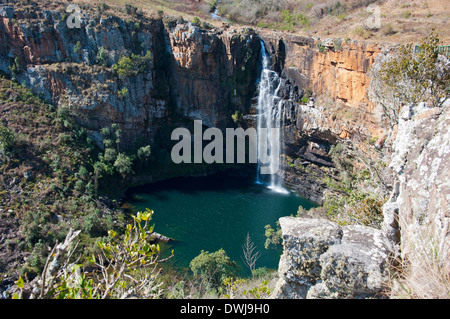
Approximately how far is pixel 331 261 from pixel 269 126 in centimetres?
2784

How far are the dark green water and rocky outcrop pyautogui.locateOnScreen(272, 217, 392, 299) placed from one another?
1553 cm

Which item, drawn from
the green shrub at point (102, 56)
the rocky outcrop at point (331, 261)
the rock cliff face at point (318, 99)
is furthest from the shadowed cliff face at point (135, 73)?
the rocky outcrop at point (331, 261)

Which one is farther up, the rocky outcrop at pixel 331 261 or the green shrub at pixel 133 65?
the green shrub at pixel 133 65

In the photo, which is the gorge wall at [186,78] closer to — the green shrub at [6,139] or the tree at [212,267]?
the green shrub at [6,139]

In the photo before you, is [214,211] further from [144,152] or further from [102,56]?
[102,56]

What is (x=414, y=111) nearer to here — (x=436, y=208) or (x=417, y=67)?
(x=436, y=208)

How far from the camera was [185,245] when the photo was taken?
22719mm

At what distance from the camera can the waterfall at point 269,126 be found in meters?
31.3

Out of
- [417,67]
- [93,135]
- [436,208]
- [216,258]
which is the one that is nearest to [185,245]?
[216,258]

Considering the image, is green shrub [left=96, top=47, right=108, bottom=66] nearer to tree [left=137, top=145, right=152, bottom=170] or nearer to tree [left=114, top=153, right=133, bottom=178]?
tree [left=137, top=145, right=152, bottom=170]

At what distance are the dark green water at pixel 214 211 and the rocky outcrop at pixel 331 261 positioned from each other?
50.9 feet

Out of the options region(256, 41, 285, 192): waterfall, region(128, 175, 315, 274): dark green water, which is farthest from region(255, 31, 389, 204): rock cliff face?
region(128, 175, 315, 274): dark green water

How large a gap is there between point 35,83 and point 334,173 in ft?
87.8

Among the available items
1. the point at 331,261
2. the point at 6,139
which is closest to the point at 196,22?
the point at 6,139
